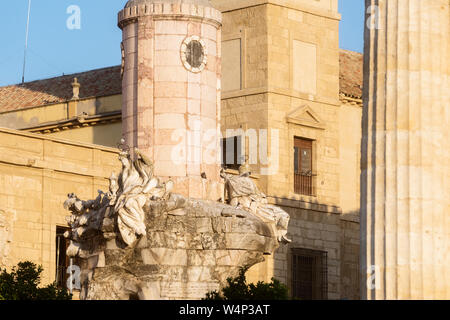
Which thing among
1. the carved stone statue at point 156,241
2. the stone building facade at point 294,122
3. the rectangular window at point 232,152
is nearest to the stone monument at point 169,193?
the carved stone statue at point 156,241

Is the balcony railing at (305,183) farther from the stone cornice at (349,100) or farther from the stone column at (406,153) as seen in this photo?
the stone column at (406,153)

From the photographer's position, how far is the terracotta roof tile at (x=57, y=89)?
56656 mm

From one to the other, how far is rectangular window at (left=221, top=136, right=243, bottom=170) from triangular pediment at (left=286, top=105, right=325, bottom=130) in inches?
76.2

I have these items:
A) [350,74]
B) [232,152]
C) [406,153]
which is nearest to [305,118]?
[232,152]

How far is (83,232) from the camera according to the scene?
3403 cm

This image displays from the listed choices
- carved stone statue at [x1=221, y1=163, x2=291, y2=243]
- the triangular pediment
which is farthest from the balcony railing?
carved stone statue at [x1=221, y1=163, x2=291, y2=243]

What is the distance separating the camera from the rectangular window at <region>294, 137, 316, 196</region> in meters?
52.7

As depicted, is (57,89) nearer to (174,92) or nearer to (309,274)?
(309,274)

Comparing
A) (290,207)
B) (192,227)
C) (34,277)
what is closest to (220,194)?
(192,227)

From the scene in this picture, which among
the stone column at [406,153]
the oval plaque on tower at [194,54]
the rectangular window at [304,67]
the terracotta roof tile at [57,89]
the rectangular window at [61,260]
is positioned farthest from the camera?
the terracotta roof tile at [57,89]

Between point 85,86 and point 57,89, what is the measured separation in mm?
1406

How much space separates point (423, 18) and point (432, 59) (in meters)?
0.67

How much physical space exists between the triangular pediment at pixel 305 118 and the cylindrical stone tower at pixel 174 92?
17.4 m
